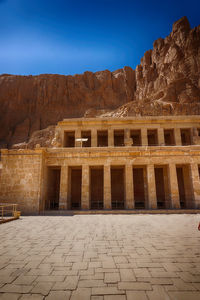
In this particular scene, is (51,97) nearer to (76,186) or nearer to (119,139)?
(119,139)

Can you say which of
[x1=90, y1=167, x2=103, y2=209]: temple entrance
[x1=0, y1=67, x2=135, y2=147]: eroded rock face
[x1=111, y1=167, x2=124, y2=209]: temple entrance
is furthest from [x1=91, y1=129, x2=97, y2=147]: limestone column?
[x1=0, y1=67, x2=135, y2=147]: eroded rock face

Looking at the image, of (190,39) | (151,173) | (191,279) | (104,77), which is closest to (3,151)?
(151,173)

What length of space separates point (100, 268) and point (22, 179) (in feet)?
40.8

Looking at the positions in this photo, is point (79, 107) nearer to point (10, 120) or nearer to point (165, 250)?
point (10, 120)

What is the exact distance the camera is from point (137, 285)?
Answer: 320cm

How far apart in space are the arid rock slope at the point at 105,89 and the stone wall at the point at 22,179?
2469 centimetres

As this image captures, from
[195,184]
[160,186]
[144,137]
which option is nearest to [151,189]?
[195,184]

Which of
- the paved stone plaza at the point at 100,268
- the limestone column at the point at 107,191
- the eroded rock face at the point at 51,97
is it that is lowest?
the paved stone plaza at the point at 100,268

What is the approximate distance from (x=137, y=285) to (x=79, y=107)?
47743mm

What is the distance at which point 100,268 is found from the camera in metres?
3.88

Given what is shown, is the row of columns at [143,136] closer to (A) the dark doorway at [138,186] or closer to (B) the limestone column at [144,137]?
(B) the limestone column at [144,137]

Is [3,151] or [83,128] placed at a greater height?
[83,128]

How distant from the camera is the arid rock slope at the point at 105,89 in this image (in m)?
39.3

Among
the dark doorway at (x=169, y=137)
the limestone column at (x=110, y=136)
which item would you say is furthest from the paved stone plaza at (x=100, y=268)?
the dark doorway at (x=169, y=137)
